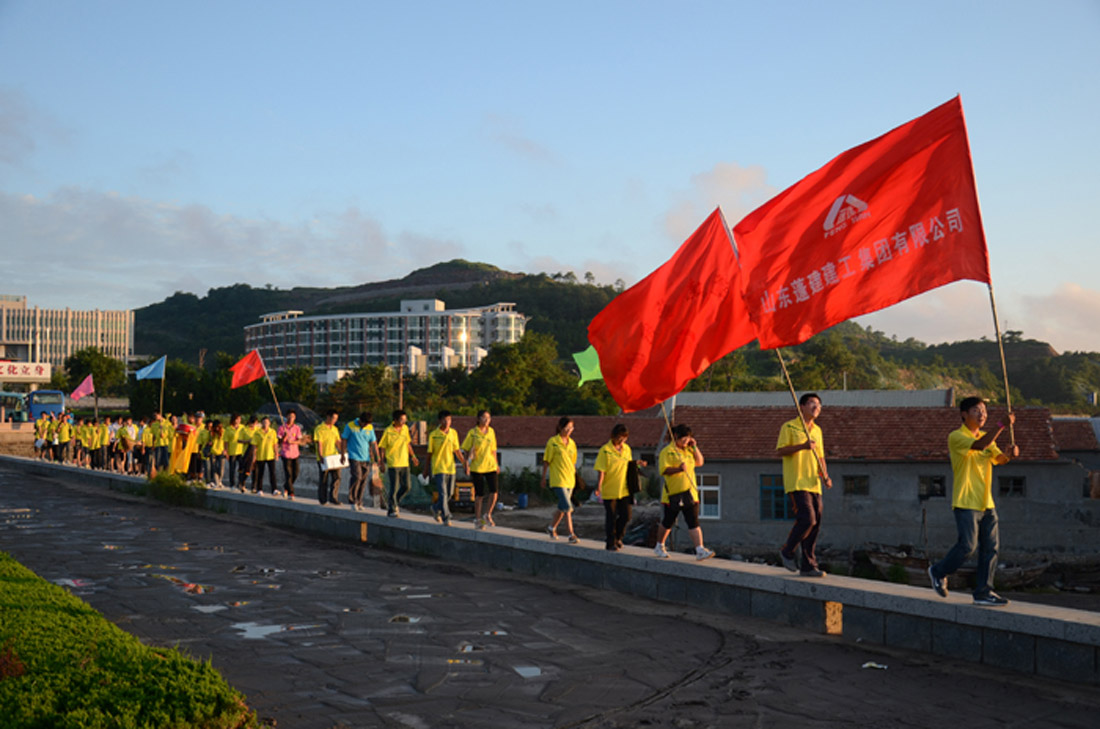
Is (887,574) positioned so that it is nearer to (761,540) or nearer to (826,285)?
(761,540)

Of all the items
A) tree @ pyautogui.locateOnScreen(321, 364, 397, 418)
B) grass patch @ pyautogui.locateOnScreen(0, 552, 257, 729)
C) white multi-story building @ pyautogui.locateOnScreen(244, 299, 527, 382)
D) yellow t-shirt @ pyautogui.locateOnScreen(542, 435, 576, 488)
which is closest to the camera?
Answer: grass patch @ pyautogui.locateOnScreen(0, 552, 257, 729)

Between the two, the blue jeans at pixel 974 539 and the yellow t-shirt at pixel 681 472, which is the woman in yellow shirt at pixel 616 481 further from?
the blue jeans at pixel 974 539

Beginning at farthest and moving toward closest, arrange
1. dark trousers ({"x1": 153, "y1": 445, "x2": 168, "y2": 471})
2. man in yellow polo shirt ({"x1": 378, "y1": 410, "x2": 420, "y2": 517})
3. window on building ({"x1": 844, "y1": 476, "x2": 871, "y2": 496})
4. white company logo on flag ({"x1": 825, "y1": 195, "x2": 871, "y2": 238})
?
window on building ({"x1": 844, "y1": 476, "x2": 871, "y2": 496}) → dark trousers ({"x1": 153, "y1": 445, "x2": 168, "y2": 471}) → man in yellow polo shirt ({"x1": 378, "y1": 410, "x2": 420, "y2": 517}) → white company logo on flag ({"x1": 825, "y1": 195, "x2": 871, "y2": 238})

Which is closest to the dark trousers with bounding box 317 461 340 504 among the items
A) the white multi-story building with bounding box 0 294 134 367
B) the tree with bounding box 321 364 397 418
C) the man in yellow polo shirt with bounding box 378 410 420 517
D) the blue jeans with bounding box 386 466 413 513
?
the blue jeans with bounding box 386 466 413 513

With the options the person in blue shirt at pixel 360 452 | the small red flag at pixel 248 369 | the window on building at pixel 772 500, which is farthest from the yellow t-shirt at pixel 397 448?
the window on building at pixel 772 500

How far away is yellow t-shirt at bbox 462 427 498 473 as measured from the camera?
1352cm

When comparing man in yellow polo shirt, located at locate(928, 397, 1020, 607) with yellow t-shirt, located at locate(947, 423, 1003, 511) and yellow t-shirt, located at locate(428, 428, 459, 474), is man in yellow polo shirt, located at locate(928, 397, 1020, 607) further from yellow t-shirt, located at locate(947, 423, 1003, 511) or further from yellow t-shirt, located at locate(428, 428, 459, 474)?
yellow t-shirt, located at locate(428, 428, 459, 474)

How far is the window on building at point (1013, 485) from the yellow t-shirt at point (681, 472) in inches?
1117

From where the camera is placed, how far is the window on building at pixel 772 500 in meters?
35.4

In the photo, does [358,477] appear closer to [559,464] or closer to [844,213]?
[559,464]

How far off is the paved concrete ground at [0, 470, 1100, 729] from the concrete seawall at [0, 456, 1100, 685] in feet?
0.77

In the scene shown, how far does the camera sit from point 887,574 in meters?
31.2

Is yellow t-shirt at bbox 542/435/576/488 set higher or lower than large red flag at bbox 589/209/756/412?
lower

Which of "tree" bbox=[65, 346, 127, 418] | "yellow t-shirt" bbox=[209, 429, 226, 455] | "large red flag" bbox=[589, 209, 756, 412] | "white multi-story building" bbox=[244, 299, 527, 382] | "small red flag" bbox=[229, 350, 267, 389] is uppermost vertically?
"white multi-story building" bbox=[244, 299, 527, 382]
